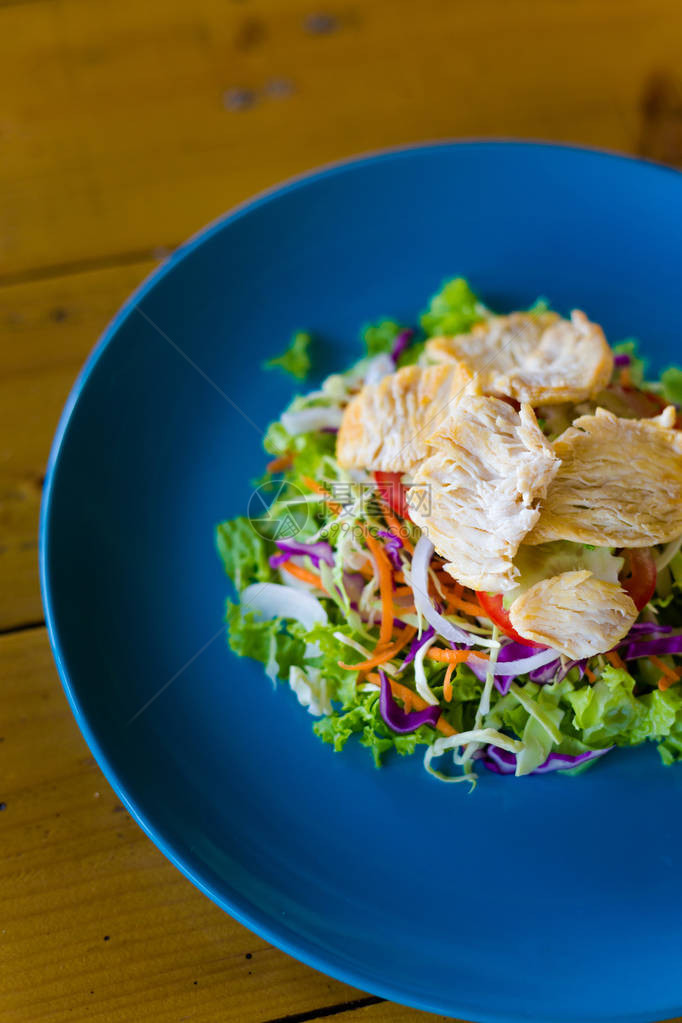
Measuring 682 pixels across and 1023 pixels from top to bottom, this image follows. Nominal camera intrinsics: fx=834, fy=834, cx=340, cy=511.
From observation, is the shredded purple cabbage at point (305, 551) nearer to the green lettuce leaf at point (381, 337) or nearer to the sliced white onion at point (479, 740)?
the sliced white onion at point (479, 740)

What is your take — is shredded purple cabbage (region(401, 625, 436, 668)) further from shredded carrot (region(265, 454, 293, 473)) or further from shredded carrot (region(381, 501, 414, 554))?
shredded carrot (region(265, 454, 293, 473))

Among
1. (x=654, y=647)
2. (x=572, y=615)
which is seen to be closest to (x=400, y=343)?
(x=572, y=615)

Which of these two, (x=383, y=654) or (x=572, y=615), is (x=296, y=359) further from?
(x=572, y=615)

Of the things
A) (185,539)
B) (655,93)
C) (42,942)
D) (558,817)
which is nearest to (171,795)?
(42,942)

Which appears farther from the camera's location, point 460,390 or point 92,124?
point 92,124

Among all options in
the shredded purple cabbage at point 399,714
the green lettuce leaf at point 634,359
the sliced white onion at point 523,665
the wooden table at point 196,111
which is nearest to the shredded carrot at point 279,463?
the shredded purple cabbage at point 399,714

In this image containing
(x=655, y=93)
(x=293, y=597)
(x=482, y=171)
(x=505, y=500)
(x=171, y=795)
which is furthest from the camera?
Result: (x=655, y=93)

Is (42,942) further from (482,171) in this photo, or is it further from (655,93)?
(655,93)

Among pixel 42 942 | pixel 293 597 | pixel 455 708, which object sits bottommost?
pixel 42 942
